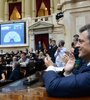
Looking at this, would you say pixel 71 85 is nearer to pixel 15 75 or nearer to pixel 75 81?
pixel 75 81

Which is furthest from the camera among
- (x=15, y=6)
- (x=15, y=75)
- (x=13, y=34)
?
(x=15, y=6)

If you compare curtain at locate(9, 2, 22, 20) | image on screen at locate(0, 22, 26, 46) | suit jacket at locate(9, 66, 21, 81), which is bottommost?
suit jacket at locate(9, 66, 21, 81)

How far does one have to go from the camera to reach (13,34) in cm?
2453

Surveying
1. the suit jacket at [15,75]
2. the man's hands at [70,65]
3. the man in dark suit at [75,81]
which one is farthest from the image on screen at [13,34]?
the man in dark suit at [75,81]

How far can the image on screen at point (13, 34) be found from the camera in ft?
80.5

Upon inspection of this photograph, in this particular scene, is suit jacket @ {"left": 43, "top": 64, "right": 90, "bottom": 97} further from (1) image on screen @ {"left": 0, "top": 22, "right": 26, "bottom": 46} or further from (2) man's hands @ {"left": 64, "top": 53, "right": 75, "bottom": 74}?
(1) image on screen @ {"left": 0, "top": 22, "right": 26, "bottom": 46}

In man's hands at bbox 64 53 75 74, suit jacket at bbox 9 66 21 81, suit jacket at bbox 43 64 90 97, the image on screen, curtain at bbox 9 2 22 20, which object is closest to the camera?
suit jacket at bbox 43 64 90 97

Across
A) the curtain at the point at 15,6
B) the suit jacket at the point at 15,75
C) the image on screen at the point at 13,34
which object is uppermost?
the curtain at the point at 15,6

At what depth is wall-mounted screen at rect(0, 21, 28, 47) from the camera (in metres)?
24.6

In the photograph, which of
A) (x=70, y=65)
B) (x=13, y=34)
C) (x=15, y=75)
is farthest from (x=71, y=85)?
(x=13, y=34)

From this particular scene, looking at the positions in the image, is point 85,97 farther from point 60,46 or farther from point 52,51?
point 52,51

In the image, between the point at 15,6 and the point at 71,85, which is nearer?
the point at 71,85

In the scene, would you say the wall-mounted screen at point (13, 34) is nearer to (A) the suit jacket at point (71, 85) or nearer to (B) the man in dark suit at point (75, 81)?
(B) the man in dark suit at point (75, 81)

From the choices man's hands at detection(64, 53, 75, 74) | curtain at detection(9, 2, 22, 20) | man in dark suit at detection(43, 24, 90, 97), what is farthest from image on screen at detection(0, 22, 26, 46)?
man in dark suit at detection(43, 24, 90, 97)
